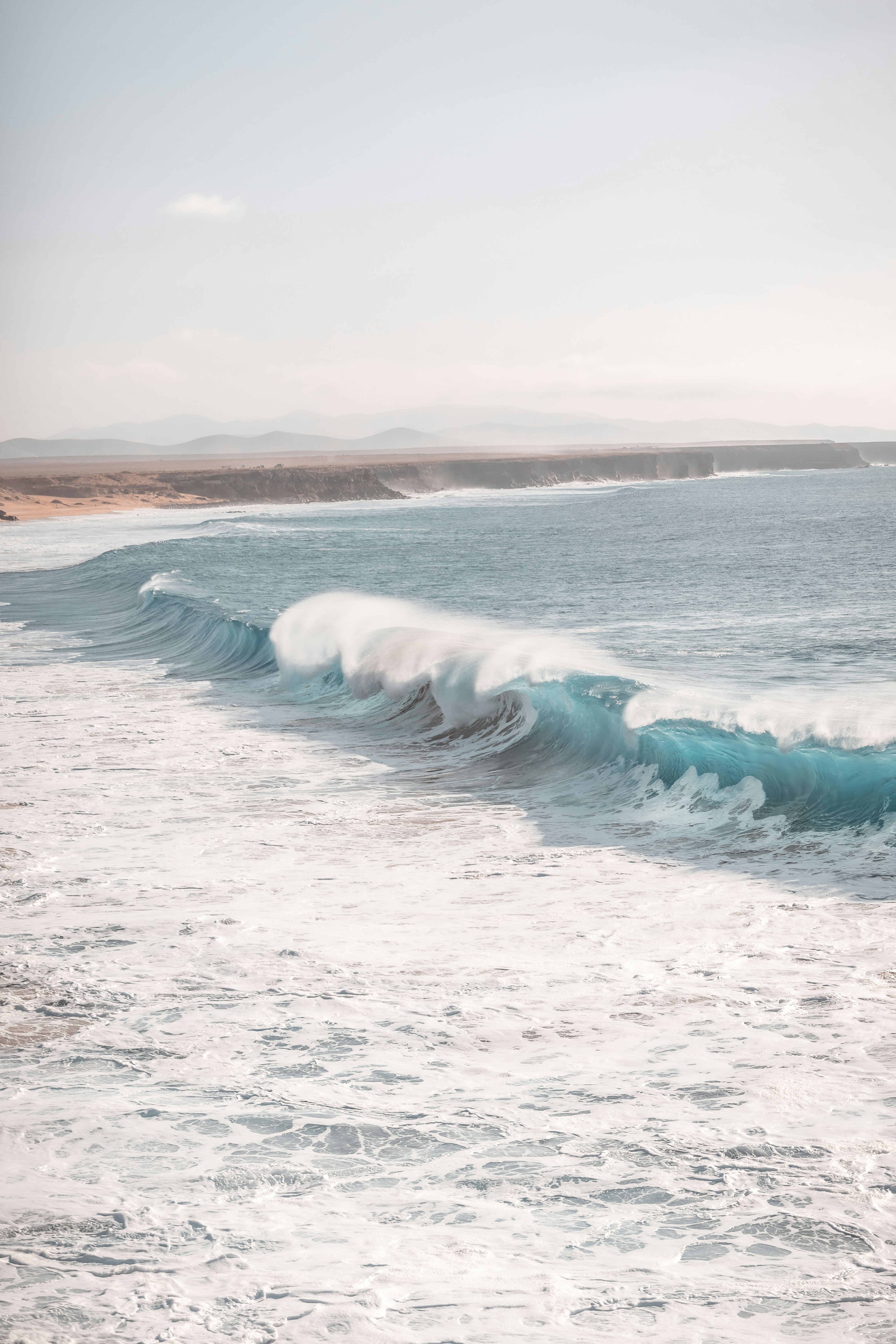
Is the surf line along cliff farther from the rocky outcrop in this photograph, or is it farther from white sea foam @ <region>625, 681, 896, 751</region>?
white sea foam @ <region>625, 681, 896, 751</region>

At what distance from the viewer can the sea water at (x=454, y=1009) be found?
3.66 metres

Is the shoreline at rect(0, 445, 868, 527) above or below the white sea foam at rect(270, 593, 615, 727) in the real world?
above

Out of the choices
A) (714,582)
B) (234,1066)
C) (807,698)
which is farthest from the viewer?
(714,582)

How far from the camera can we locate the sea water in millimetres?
3656

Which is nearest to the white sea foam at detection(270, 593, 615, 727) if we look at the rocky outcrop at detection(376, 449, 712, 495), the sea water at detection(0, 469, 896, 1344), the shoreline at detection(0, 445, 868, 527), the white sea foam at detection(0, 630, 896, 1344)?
the sea water at detection(0, 469, 896, 1344)

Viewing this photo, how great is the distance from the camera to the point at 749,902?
730cm

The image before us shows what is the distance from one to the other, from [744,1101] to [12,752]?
30.0 ft

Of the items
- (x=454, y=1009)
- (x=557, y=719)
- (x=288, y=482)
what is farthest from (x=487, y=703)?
(x=288, y=482)

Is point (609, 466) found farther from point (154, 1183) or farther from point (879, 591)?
point (154, 1183)

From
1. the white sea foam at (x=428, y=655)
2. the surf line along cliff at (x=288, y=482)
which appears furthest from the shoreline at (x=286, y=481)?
the white sea foam at (x=428, y=655)

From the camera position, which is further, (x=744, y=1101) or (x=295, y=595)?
(x=295, y=595)

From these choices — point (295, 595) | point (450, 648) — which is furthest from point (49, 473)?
point (450, 648)

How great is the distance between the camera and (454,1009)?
5.74m

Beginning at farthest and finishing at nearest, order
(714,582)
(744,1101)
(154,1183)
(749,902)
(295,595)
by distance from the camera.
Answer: (714,582) → (295,595) → (749,902) → (744,1101) → (154,1183)
